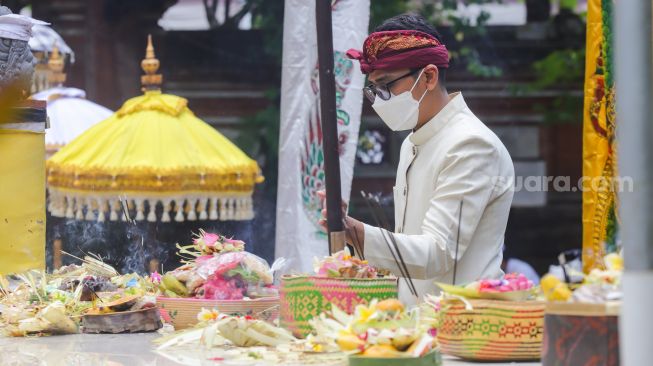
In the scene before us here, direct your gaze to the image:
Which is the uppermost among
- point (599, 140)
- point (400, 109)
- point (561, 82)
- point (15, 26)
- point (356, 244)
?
point (15, 26)

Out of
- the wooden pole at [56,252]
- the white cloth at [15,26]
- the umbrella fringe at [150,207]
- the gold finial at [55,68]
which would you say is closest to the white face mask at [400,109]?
the white cloth at [15,26]

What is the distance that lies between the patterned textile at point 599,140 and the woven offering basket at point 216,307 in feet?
4.70

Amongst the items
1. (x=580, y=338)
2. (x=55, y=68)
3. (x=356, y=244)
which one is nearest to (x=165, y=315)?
(x=356, y=244)

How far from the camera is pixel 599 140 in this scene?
429 cm

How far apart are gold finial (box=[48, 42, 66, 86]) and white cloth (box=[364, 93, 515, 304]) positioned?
4.89 meters

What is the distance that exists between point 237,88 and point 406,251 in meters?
6.33

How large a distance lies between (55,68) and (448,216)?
528 centimetres

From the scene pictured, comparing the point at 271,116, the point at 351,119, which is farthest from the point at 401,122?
the point at 271,116

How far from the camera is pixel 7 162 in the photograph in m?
4.49

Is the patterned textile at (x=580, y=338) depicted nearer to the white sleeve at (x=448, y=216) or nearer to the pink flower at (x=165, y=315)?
the white sleeve at (x=448, y=216)

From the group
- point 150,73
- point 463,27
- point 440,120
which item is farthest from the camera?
point 463,27

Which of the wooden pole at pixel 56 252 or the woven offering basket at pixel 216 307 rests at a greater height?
the woven offering basket at pixel 216 307

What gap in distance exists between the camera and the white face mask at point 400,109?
326 cm

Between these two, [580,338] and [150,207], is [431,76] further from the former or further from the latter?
[150,207]
